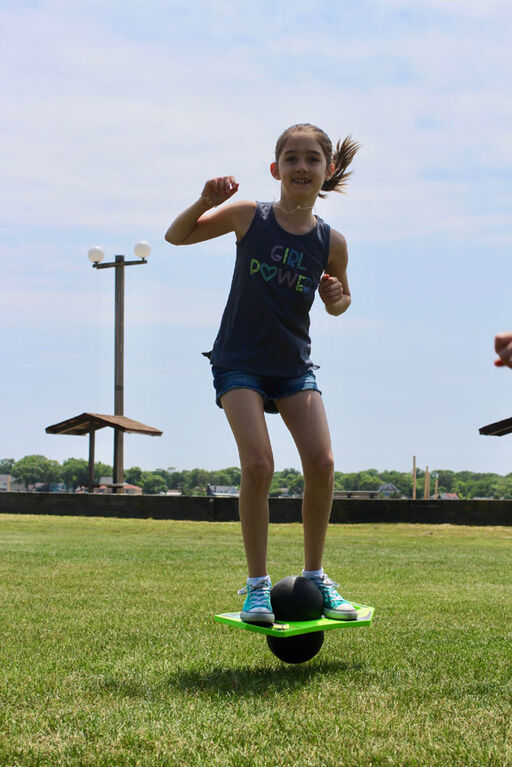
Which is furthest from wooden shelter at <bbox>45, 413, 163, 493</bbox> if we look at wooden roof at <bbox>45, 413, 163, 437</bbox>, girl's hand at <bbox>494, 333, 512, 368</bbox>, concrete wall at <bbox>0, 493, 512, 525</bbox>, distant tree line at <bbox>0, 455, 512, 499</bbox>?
distant tree line at <bbox>0, 455, 512, 499</bbox>

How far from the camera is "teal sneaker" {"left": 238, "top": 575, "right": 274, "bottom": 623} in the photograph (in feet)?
14.0

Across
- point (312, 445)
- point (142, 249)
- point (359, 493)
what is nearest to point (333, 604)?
point (312, 445)

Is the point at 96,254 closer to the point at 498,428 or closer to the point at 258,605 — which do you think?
the point at 498,428

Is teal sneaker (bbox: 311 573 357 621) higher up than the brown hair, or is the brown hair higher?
the brown hair

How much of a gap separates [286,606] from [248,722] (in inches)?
47.3

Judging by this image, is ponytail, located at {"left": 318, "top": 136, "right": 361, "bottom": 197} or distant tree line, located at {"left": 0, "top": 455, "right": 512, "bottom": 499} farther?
distant tree line, located at {"left": 0, "top": 455, "right": 512, "bottom": 499}

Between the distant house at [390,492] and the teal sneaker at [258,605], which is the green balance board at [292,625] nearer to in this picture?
the teal sneaker at [258,605]

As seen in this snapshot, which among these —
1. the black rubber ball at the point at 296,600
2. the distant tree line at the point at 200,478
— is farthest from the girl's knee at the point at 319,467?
the distant tree line at the point at 200,478

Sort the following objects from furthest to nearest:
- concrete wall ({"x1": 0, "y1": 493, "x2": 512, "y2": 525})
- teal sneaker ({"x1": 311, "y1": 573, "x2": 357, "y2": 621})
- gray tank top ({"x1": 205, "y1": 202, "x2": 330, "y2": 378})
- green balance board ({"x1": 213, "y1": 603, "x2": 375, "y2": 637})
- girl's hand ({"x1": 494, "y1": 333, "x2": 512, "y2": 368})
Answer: concrete wall ({"x1": 0, "y1": 493, "x2": 512, "y2": 525}) < gray tank top ({"x1": 205, "y1": 202, "x2": 330, "y2": 378}) < teal sneaker ({"x1": 311, "y1": 573, "x2": 357, "y2": 621}) < green balance board ({"x1": 213, "y1": 603, "x2": 375, "y2": 637}) < girl's hand ({"x1": 494, "y1": 333, "x2": 512, "y2": 368})

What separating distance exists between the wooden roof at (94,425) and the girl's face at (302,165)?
23.1 m

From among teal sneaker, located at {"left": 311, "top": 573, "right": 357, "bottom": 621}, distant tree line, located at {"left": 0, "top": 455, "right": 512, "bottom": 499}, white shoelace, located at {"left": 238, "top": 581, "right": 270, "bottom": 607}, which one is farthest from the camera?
distant tree line, located at {"left": 0, "top": 455, "right": 512, "bottom": 499}

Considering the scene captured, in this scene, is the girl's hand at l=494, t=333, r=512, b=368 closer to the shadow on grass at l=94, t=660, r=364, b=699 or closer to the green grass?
the green grass

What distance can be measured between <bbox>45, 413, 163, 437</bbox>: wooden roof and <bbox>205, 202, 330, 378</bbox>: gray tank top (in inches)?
908

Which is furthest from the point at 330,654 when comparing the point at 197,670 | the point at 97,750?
the point at 97,750
